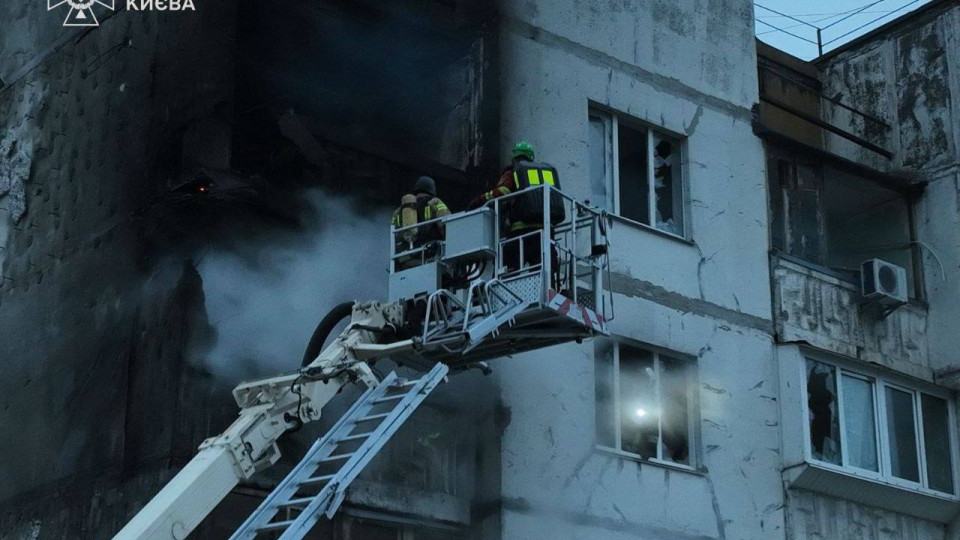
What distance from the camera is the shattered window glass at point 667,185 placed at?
1859 centimetres

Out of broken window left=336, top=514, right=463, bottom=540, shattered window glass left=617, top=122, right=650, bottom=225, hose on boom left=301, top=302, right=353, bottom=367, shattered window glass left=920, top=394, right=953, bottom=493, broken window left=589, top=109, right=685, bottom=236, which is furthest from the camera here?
shattered window glass left=920, top=394, right=953, bottom=493

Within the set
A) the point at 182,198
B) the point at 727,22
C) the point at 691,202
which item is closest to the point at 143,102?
the point at 182,198

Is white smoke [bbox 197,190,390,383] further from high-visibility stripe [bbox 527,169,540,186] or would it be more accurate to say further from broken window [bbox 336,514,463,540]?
high-visibility stripe [bbox 527,169,540,186]

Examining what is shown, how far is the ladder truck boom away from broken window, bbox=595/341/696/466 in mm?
3162

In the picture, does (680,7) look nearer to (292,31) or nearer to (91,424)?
(292,31)

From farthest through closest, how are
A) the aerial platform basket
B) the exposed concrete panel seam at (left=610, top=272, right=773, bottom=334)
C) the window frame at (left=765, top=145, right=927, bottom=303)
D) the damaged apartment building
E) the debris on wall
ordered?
the window frame at (left=765, top=145, right=927, bottom=303)
the debris on wall
the exposed concrete panel seam at (left=610, top=272, right=773, bottom=334)
the damaged apartment building
the aerial platform basket

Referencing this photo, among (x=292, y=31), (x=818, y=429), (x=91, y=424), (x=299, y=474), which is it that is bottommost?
(x=299, y=474)

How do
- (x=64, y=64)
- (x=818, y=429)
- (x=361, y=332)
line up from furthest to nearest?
(x=818, y=429) → (x=64, y=64) → (x=361, y=332)

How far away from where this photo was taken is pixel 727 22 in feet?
65.3

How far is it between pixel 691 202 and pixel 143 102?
6897mm

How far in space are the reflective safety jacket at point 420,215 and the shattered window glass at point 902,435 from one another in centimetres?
832

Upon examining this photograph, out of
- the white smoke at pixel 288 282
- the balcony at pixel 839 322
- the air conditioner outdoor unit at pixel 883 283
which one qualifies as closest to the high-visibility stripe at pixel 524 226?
the white smoke at pixel 288 282

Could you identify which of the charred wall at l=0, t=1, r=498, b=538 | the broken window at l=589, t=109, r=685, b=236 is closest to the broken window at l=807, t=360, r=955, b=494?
the broken window at l=589, t=109, r=685, b=236

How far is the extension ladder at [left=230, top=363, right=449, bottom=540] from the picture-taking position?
1084 centimetres
